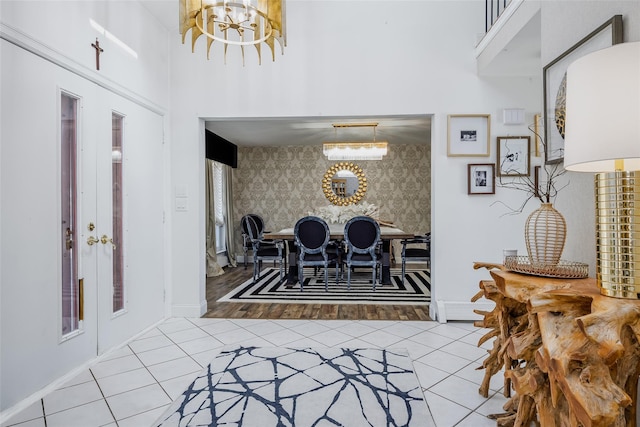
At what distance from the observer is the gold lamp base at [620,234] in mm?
1111

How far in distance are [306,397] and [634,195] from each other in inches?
69.0

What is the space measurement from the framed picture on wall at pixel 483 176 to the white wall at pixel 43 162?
2.99m

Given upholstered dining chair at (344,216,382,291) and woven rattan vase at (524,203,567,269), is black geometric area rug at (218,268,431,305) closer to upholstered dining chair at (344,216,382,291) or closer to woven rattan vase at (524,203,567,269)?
upholstered dining chair at (344,216,382,291)

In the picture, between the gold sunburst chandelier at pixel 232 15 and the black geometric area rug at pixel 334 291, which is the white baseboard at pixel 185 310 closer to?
the black geometric area rug at pixel 334 291

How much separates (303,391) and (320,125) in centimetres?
426

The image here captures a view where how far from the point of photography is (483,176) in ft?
11.1

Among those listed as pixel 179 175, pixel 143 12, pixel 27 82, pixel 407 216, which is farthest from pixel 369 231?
pixel 27 82

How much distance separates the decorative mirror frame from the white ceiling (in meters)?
0.73

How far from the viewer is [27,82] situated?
6.70 feet

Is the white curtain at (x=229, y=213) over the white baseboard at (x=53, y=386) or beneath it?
over

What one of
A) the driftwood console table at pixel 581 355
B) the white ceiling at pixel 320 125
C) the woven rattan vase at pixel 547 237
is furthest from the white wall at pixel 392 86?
the driftwood console table at pixel 581 355

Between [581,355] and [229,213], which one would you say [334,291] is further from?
[581,355]

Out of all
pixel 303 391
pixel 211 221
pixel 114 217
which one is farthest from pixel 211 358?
pixel 211 221

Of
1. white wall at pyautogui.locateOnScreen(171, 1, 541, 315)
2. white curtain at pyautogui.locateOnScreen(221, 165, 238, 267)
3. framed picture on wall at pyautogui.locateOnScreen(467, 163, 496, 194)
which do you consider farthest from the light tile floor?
white curtain at pyautogui.locateOnScreen(221, 165, 238, 267)
